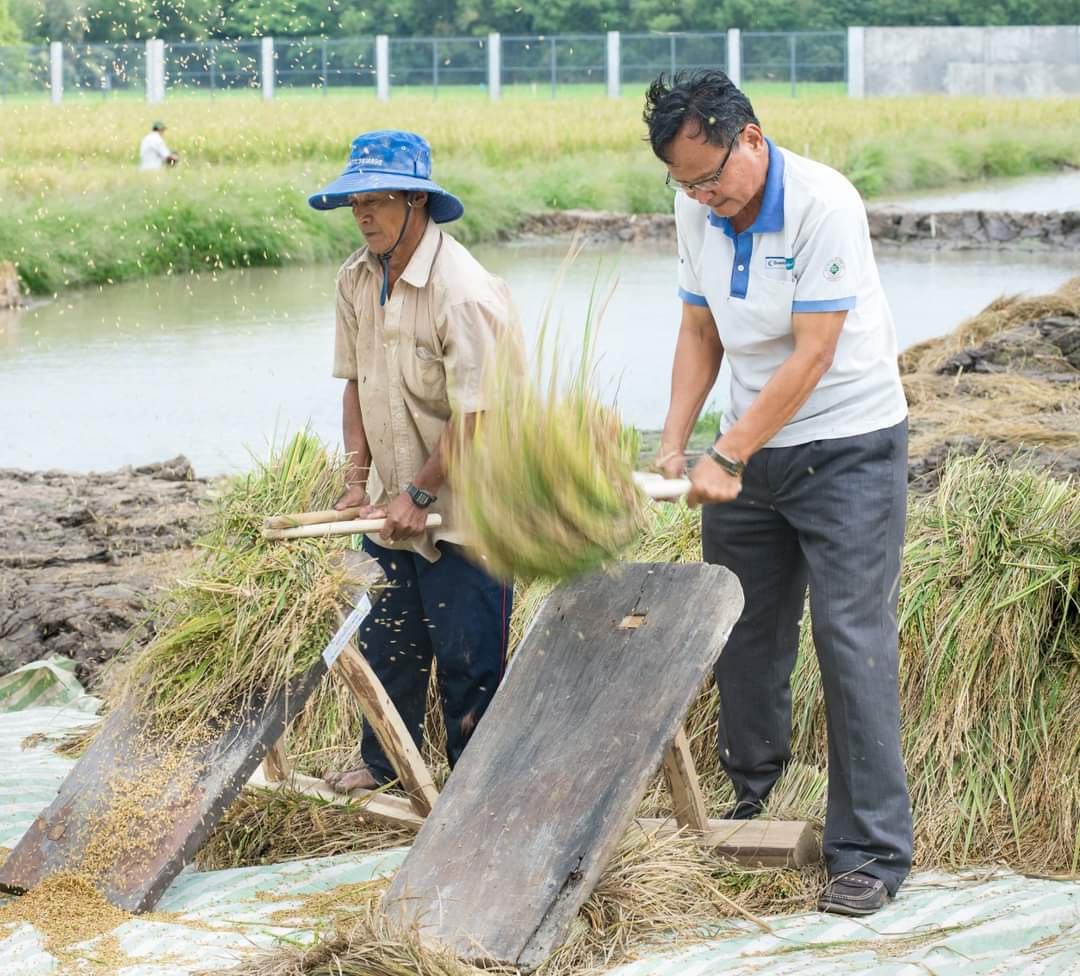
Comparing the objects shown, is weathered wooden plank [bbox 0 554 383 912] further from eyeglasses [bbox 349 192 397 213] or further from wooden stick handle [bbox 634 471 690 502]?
eyeglasses [bbox 349 192 397 213]

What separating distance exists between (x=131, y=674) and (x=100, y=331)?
1096cm

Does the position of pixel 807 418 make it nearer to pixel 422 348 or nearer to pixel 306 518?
pixel 422 348

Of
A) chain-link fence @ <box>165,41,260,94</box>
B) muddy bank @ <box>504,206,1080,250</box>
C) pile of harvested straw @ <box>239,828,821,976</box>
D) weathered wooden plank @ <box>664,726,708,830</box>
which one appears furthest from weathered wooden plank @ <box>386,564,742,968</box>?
chain-link fence @ <box>165,41,260,94</box>

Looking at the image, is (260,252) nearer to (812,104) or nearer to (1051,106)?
(812,104)

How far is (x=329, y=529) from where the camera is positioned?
3.71 m

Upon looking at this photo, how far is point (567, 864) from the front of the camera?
3.08m

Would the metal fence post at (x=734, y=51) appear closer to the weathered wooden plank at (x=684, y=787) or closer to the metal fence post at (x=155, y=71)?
the metal fence post at (x=155, y=71)

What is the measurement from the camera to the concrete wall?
48.7 metres

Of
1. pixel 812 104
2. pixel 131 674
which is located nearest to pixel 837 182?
pixel 131 674

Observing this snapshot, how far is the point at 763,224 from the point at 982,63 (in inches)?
1946

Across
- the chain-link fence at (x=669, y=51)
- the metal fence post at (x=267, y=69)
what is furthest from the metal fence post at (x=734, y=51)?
the metal fence post at (x=267, y=69)

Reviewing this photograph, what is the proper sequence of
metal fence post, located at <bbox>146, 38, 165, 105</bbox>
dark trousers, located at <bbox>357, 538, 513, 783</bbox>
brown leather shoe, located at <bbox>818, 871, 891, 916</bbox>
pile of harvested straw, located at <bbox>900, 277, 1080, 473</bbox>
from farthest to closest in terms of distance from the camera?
1. metal fence post, located at <bbox>146, 38, 165, 105</bbox>
2. pile of harvested straw, located at <bbox>900, 277, 1080, 473</bbox>
3. dark trousers, located at <bbox>357, 538, 513, 783</bbox>
4. brown leather shoe, located at <bbox>818, 871, 891, 916</bbox>

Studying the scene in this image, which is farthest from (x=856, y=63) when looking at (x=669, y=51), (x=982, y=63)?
→ (x=669, y=51)

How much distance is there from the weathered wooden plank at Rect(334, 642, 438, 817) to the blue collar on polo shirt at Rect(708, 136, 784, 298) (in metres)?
1.22
